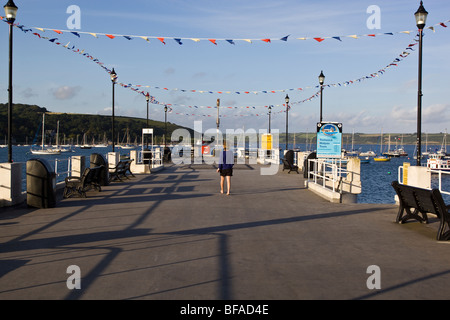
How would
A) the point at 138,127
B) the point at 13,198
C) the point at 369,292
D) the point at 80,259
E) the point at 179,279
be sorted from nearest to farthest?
1. the point at 369,292
2. the point at 179,279
3. the point at 80,259
4. the point at 13,198
5. the point at 138,127

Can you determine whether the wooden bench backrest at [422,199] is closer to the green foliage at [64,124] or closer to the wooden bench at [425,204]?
the wooden bench at [425,204]

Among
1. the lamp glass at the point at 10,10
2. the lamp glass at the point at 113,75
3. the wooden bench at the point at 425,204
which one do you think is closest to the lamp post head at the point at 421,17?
the wooden bench at the point at 425,204

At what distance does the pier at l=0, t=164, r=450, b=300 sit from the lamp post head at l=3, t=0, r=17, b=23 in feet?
17.3

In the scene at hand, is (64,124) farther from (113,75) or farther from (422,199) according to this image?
(422,199)

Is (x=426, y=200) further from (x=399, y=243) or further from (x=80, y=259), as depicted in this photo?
(x=80, y=259)

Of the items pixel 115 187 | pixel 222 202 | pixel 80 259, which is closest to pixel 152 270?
pixel 80 259

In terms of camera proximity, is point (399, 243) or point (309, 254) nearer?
point (309, 254)

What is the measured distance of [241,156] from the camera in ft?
163

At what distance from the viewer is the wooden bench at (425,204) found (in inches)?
315

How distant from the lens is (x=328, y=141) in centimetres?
1858

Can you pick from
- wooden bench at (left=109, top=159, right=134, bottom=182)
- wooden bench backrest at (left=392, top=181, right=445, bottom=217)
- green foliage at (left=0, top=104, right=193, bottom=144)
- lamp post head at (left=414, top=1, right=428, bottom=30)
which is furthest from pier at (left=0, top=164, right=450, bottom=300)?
green foliage at (left=0, top=104, right=193, bottom=144)

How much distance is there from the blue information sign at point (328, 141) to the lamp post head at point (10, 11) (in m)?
11.8

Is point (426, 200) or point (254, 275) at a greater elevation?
point (426, 200)
